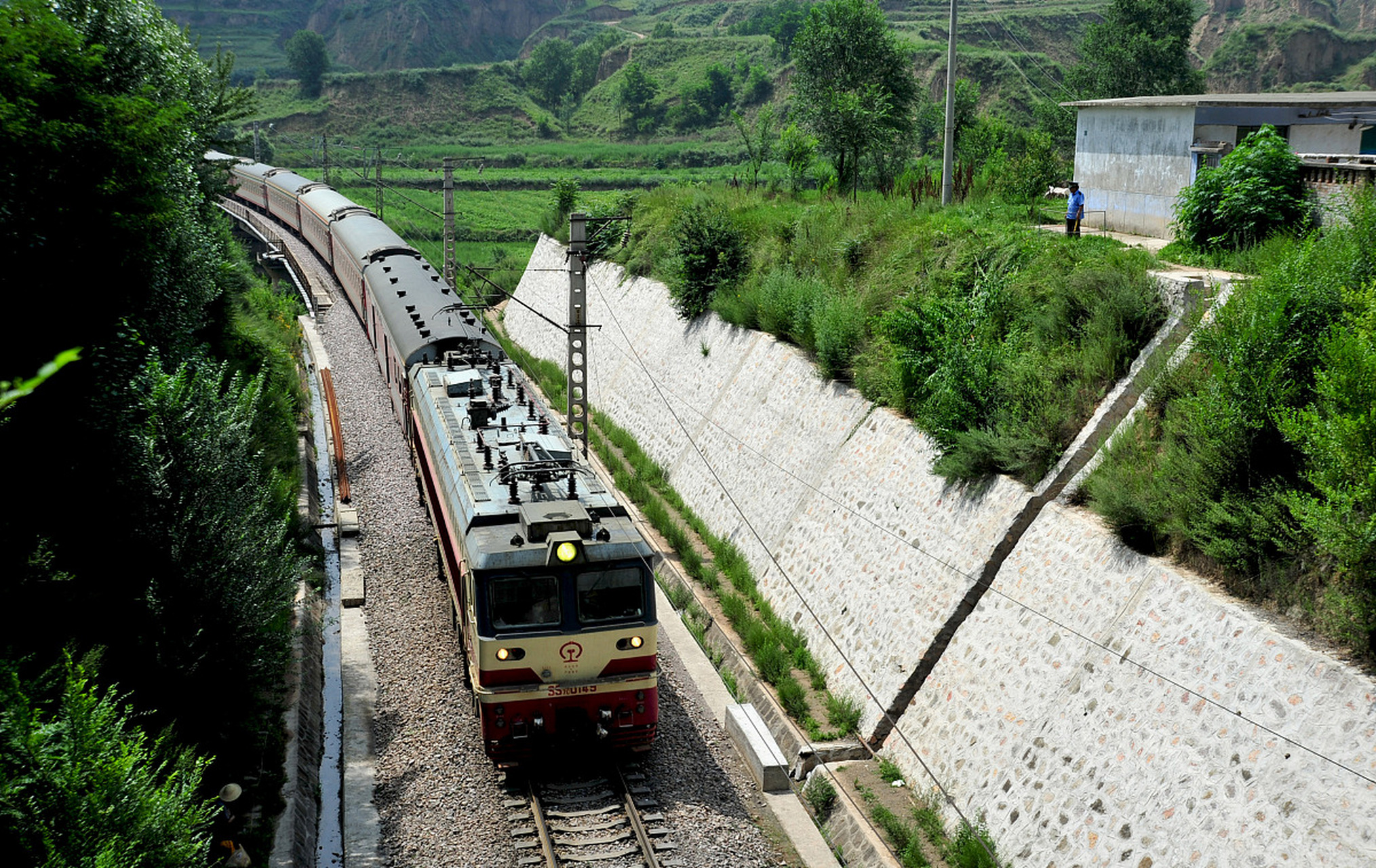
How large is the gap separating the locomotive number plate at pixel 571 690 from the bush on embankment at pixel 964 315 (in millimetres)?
5755

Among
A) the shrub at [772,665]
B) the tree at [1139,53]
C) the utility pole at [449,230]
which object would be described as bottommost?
the shrub at [772,665]

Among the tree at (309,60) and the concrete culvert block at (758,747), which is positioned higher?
the tree at (309,60)

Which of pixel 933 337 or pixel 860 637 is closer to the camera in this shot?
pixel 860 637

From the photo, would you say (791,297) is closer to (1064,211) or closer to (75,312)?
(1064,211)

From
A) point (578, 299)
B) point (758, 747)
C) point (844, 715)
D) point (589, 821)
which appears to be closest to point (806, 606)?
point (844, 715)

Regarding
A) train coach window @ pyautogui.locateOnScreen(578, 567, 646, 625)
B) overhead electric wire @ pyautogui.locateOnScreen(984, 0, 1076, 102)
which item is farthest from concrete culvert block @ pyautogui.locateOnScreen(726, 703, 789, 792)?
overhead electric wire @ pyautogui.locateOnScreen(984, 0, 1076, 102)

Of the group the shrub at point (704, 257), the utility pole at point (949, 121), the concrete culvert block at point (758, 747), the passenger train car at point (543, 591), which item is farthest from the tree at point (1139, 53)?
the passenger train car at point (543, 591)

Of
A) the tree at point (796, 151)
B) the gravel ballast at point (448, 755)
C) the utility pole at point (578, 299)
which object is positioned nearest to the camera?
the gravel ballast at point (448, 755)

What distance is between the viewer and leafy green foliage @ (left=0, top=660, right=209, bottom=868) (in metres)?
7.30

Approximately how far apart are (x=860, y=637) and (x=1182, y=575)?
15.6 ft

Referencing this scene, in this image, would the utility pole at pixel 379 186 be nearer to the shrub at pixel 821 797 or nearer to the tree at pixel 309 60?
the shrub at pixel 821 797

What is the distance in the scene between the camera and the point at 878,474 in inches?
621

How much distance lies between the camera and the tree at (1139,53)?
165ft

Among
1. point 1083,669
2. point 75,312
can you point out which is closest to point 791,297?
point 1083,669
